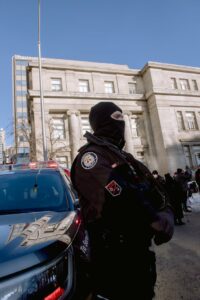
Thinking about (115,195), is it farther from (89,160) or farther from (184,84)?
(184,84)

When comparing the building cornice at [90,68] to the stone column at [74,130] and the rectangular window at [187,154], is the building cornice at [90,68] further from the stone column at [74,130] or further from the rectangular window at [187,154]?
the rectangular window at [187,154]

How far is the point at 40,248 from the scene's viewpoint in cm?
106

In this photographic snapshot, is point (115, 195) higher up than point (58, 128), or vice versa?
point (58, 128)

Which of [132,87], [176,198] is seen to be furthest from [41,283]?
[132,87]

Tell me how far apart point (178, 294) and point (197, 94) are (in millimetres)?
29844

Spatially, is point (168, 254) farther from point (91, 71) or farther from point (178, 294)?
point (91, 71)

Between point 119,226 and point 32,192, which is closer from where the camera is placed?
point 119,226

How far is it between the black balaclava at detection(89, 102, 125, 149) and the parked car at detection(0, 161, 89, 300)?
0.73 m

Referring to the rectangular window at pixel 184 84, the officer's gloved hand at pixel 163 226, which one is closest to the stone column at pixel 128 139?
the rectangular window at pixel 184 84

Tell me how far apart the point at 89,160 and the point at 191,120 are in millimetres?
29053

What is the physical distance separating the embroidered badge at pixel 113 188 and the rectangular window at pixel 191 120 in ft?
92.9

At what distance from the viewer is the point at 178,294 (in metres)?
2.71

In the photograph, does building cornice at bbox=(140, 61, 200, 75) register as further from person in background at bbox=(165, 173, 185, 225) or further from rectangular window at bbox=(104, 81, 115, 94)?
person in background at bbox=(165, 173, 185, 225)

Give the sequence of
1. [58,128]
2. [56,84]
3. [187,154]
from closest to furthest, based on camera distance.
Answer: [58,128] → [56,84] → [187,154]
